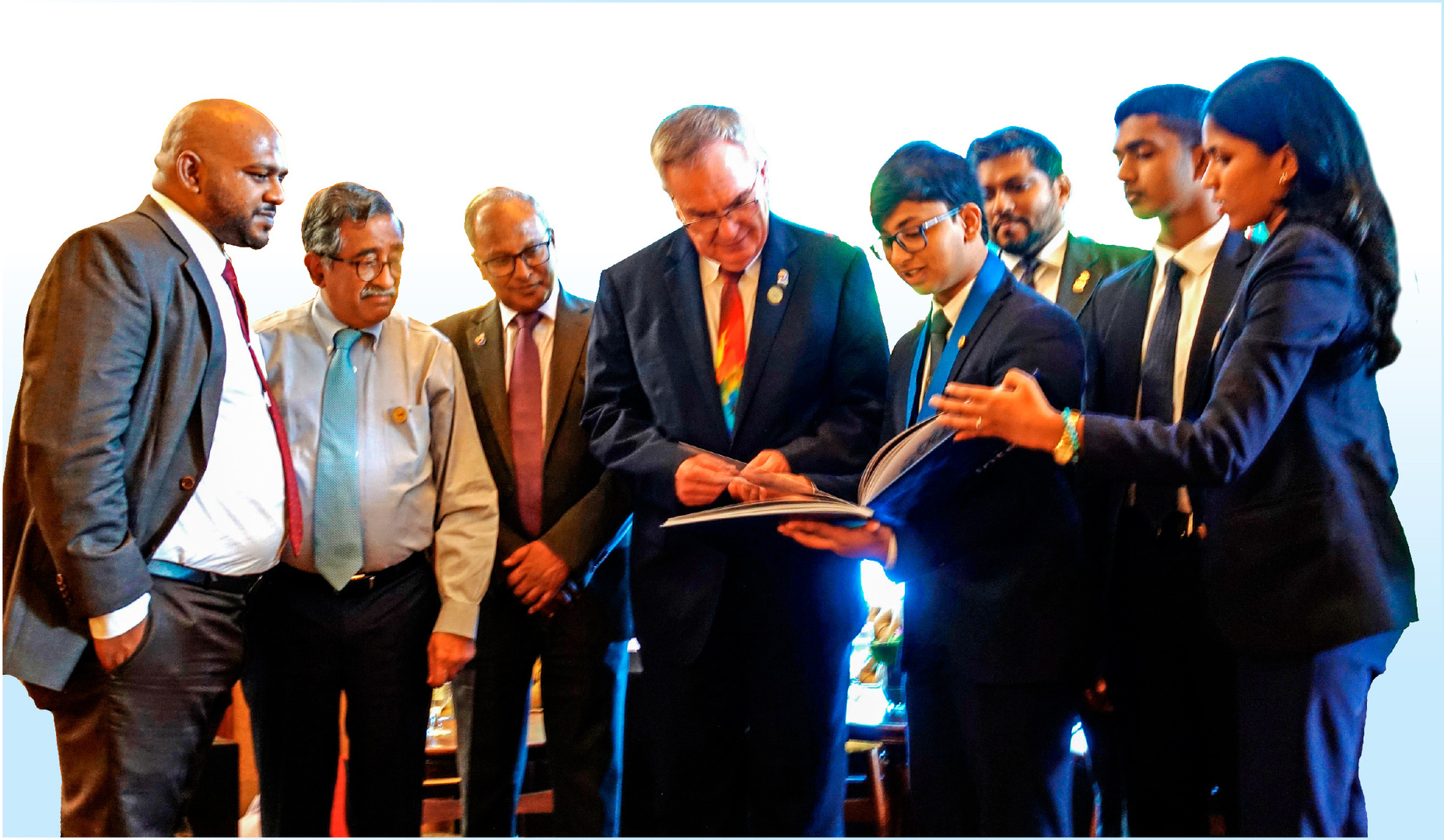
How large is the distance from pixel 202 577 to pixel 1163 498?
1.84 meters

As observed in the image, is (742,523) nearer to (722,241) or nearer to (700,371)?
(700,371)

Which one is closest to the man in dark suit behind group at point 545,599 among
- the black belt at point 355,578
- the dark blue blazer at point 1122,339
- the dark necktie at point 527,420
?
the dark necktie at point 527,420

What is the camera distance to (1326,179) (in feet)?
5.62

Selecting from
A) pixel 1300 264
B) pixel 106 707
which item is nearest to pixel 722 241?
pixel 1300 264

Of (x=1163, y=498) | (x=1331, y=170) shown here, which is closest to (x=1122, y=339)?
(x=1163, y=498)

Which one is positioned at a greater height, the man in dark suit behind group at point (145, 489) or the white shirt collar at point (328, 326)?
the white shirt collar at point (328, 326)

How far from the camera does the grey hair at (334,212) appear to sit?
7.93 feet

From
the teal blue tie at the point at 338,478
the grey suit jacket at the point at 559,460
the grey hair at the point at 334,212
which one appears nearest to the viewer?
the teal blue tie at the point at 338,478

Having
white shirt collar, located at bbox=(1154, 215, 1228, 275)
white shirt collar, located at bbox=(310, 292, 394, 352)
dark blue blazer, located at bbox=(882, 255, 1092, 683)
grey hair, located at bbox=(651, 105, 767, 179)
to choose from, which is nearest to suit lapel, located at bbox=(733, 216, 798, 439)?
grey hair, located at bbox=(651, 105, 767, 179)

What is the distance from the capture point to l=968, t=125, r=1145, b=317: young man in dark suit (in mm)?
2770

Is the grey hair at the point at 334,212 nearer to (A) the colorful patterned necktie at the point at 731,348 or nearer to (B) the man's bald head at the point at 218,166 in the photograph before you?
(B) the man's bald head at the point at 218,166

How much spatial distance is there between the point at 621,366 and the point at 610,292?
16cm

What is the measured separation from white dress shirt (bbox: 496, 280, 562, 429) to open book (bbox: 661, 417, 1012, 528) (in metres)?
1.05

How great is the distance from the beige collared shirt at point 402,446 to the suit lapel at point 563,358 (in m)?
0.21
